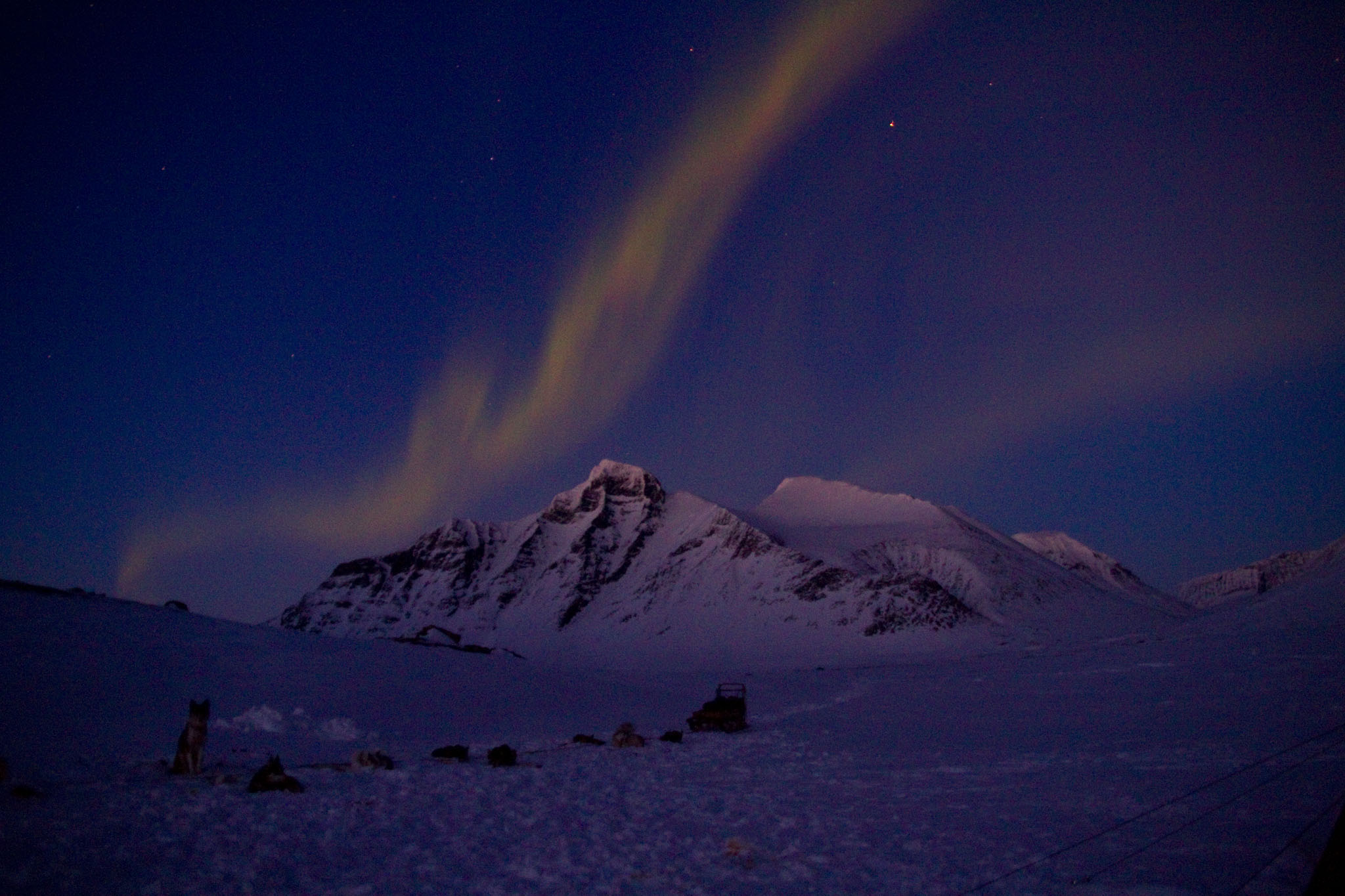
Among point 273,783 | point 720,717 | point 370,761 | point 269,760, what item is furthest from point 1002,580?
point 273,783

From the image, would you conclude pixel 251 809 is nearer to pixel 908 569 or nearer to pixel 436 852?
pixel 436 852

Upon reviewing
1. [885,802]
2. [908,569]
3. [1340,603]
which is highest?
[908,569]

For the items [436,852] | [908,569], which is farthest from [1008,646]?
[436,852]

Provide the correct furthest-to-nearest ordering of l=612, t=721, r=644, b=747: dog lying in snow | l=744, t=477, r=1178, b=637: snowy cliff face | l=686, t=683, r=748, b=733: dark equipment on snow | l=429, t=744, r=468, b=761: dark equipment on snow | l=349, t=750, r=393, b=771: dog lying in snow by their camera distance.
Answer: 1. l=744, t=477, r=1178, b=637: snowy cliff face
2. l=686, t=683, r=748, b=733: dark equipment on snow
3. l=612, t=721, r=644, b=747: dog lying in snow
4. l=429, t=744, r=468, b=761: dark equipment on snow
5. l=349, t=750, r=393, b=771: dog lying in snow

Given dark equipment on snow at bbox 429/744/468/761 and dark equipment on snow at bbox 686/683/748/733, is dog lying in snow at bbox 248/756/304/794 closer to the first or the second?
dark equipment on snow at bbox 429/744/468/761

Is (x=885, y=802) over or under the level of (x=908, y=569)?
under

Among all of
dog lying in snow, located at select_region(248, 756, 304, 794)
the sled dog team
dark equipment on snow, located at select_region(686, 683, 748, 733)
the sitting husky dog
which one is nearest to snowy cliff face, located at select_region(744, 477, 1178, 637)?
dark equipment on snow, located at select_region(686, 683, 748, 733)

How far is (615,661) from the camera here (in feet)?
516

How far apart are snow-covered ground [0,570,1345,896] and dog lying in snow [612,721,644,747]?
78 centimetres

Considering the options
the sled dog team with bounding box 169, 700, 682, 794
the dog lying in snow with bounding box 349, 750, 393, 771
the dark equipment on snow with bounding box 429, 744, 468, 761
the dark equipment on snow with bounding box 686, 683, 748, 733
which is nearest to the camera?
the sled dog team with bounding box 169, 700, 682, 794

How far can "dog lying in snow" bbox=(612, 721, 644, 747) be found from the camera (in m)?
22.7

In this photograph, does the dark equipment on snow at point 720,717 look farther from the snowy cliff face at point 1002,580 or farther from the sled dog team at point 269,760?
the snowy cliff face at point 1002,580

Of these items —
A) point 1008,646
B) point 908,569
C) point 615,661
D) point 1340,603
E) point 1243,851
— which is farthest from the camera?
point 908,569

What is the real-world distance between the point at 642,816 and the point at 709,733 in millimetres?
15818
